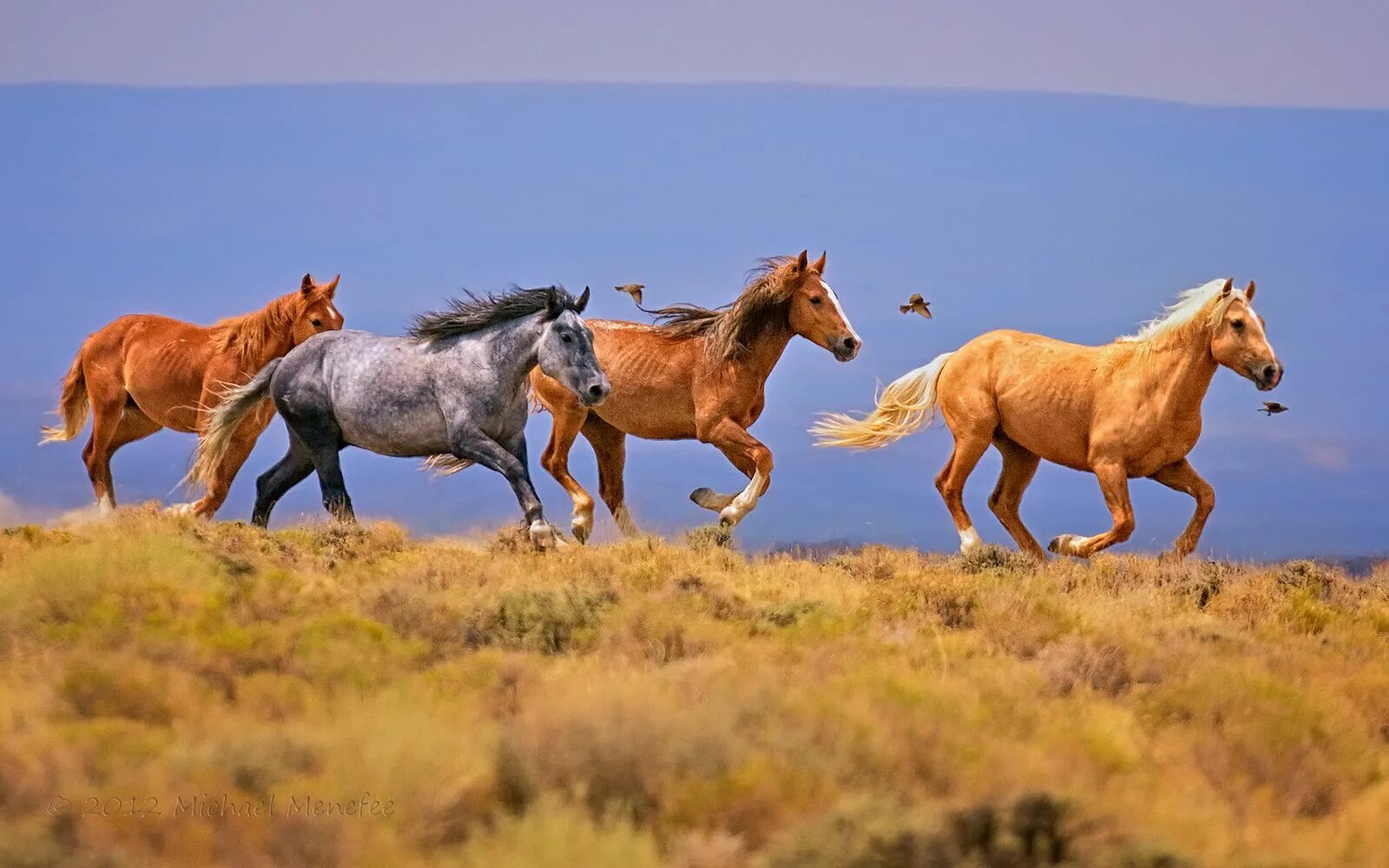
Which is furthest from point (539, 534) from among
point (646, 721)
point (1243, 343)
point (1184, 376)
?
point (1243, 343)

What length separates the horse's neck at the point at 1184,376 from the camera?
13742 mm

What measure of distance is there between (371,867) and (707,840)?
119 cm

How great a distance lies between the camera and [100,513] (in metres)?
15.0

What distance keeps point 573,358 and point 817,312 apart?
2.73 meters

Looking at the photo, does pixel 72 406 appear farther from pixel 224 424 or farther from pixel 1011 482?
pixel 1011 482

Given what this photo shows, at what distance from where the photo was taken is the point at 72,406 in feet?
55.4

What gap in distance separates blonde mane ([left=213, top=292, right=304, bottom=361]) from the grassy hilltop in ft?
12.9

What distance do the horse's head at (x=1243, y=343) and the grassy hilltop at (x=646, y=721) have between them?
3.02 m

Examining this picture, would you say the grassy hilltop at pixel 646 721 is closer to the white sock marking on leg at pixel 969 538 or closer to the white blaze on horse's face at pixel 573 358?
the white blaze on horse's face at pixel 573 358

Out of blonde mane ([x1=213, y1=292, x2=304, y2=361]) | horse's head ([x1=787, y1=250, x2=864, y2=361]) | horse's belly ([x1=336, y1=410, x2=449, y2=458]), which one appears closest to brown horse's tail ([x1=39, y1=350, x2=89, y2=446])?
blonde mane ([x1=213, y1=292, x2=304, y2=361])

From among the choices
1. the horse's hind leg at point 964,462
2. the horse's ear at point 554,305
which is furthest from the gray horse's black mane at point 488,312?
the horse's hind leg at point 964,462

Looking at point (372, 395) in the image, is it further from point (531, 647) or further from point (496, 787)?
point (496, 787)

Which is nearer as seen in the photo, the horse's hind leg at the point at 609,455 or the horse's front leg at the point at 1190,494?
the horse's front leg at the point at 1190,494

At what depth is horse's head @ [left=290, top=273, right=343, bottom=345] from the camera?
1468cm
